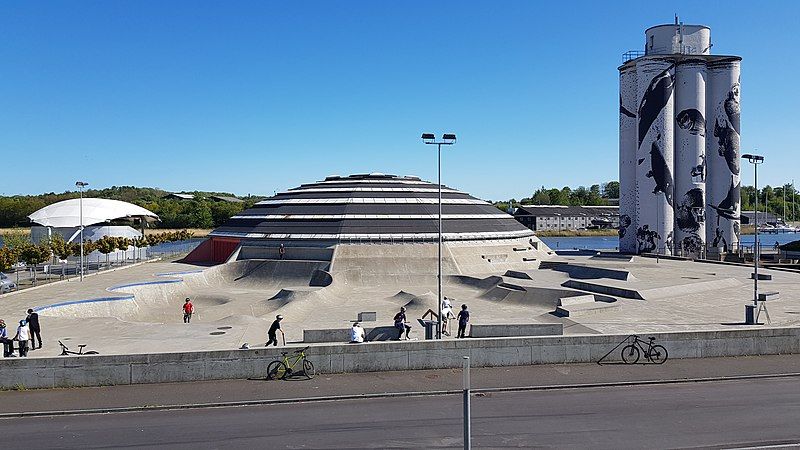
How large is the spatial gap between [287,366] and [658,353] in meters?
13.2

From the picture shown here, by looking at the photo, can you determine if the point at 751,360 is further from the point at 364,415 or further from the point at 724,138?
the point at 724,138

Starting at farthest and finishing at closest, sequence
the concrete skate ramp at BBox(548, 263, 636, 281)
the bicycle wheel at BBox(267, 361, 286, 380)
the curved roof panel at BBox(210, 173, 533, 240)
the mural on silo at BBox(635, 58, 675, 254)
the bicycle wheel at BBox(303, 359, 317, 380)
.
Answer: the mural on silo at BBox(635, 58, 675, 254) → the curved roof panel at BBox(210, 173, 533, 240) → the concrete skate ramp at BBox(548, 263, 636, 281) → the bicycle wheel at BBox(303, 359, 317, 380) → the bicycle wheel at BBox(267, 361, 286, 380)

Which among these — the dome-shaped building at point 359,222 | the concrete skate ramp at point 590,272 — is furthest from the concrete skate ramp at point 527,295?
the dome-shaped building at point 359,222

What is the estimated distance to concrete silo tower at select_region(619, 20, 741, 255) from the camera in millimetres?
67625

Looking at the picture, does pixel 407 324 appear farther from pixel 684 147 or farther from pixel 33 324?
pixel 684 147

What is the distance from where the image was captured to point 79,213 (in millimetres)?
72562

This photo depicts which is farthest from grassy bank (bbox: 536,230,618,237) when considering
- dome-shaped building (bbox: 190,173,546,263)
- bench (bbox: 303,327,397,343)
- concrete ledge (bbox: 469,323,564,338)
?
bench (bbox: 303,327,397,343)

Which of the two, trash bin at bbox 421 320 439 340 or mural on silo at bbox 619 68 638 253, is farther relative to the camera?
mural on silo at bbox 619 68 638 253

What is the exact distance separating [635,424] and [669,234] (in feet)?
196

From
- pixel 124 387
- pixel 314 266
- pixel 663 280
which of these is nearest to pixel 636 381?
pixel 124 387

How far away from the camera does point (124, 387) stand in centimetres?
1775

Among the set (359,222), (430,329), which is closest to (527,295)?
(430,329)

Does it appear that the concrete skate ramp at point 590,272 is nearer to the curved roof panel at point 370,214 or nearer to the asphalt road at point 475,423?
the curved roof panel at point 370,214

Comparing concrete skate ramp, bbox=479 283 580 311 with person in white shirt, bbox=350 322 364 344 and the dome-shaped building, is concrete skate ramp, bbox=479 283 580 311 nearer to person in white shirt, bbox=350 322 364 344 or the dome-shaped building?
the dome-shaped building
